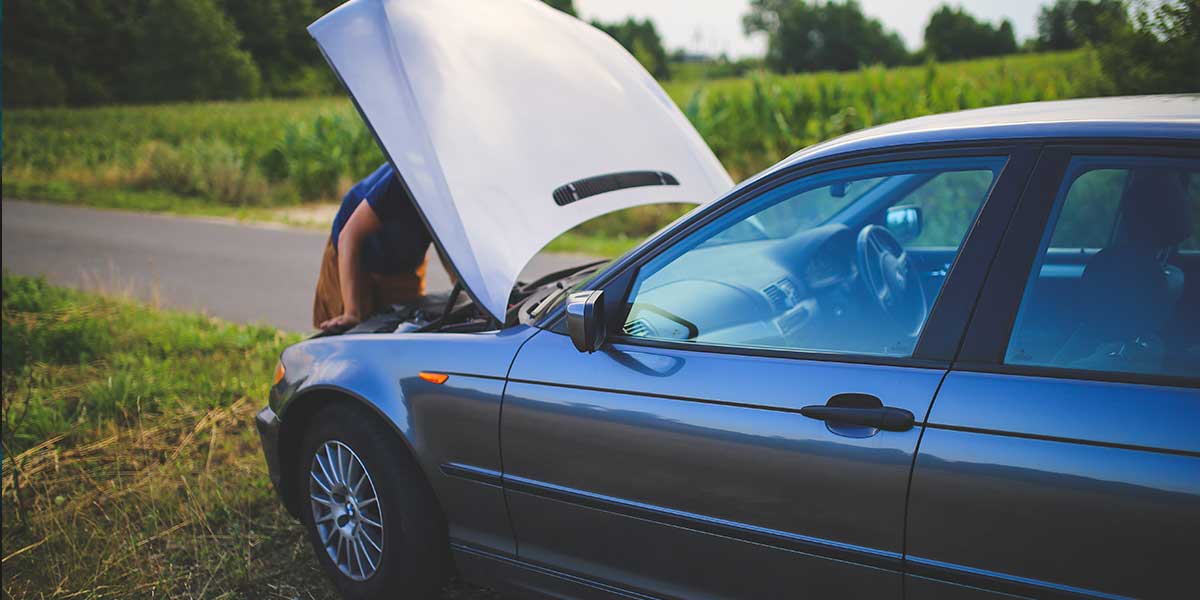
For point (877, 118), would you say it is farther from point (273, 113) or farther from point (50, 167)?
point (273, 113)

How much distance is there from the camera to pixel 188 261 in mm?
10273

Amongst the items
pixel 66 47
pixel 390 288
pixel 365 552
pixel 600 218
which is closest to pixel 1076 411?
pixel 365 552

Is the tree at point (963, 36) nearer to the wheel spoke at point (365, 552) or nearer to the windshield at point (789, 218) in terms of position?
the windshield at point (789, 218)

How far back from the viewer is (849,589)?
7.17ft

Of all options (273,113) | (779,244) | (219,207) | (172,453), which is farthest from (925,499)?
(273,113)

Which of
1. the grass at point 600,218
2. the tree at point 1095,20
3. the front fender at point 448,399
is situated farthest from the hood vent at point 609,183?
the grass at point 600,218

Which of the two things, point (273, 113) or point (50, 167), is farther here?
point (273, 113)

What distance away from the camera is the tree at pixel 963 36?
46.6 m

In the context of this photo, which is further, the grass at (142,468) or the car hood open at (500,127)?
the grass at (142,468)

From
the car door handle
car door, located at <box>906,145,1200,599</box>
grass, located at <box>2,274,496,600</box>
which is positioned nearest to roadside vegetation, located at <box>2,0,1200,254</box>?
grass, located at <box>2,274,496,600</box>

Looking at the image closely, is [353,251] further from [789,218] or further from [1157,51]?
[1157,51]

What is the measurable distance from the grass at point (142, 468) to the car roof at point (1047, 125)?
210 centimetres

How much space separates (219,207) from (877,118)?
1060cm

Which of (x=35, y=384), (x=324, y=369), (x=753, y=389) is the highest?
(x=753, y=389)
